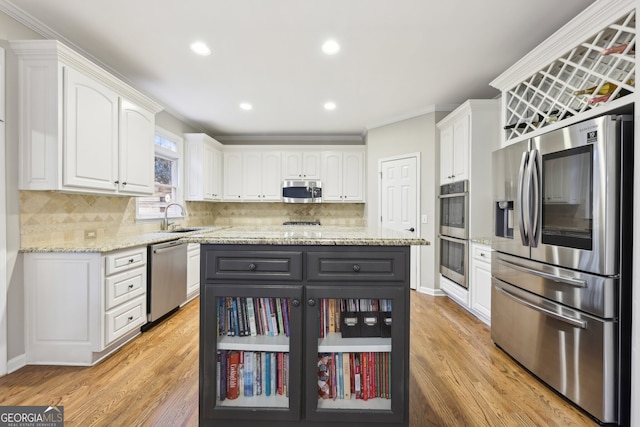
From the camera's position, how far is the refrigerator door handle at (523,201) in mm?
2047

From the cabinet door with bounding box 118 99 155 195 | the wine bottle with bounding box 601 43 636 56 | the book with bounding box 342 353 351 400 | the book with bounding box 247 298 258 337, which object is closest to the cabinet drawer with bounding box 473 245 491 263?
the wine bottle with bounding box 601 43 636 56

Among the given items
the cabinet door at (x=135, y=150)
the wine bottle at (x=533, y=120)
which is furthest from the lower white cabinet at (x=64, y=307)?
the wine bottle at (x=533, y=120)

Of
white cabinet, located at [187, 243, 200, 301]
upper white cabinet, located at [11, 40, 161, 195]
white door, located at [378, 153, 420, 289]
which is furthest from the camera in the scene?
white door, located at [378, 153, 420, 289]

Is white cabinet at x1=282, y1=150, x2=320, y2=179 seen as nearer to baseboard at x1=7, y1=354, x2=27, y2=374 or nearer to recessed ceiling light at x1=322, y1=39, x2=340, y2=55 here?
recessed ceiling light at x1=322, y1=39, x2=340, y2=55

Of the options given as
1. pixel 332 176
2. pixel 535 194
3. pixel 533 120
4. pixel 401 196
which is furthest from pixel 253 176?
pixel 535 194

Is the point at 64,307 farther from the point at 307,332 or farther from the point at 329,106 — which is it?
the point at 329,106

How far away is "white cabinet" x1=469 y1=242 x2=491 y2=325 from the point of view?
2793mm

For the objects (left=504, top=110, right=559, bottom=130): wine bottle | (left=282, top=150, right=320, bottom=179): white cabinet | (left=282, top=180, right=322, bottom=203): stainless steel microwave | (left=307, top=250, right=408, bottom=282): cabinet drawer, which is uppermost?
(left=282, top=150, right=320, bottom=179): white cabinet

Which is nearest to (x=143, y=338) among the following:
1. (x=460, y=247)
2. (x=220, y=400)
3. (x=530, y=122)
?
(x=220, y=400)

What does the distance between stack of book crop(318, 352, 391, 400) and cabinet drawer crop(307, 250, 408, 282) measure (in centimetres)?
41

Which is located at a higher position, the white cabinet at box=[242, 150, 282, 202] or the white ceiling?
the white ceiling

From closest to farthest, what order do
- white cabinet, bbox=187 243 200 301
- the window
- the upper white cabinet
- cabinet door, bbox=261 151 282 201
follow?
1. the upper white cabinet
2. white cabinet, bbox=187 243 200 301
3. the window
4. cabinet door, bbox=261 151 282 201

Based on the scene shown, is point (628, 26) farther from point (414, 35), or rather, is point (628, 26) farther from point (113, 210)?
point (113, 210)

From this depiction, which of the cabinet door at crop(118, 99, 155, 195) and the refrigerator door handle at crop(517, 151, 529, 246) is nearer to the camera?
the refrigerator door handle at crop(517, 151, 529, 246)
